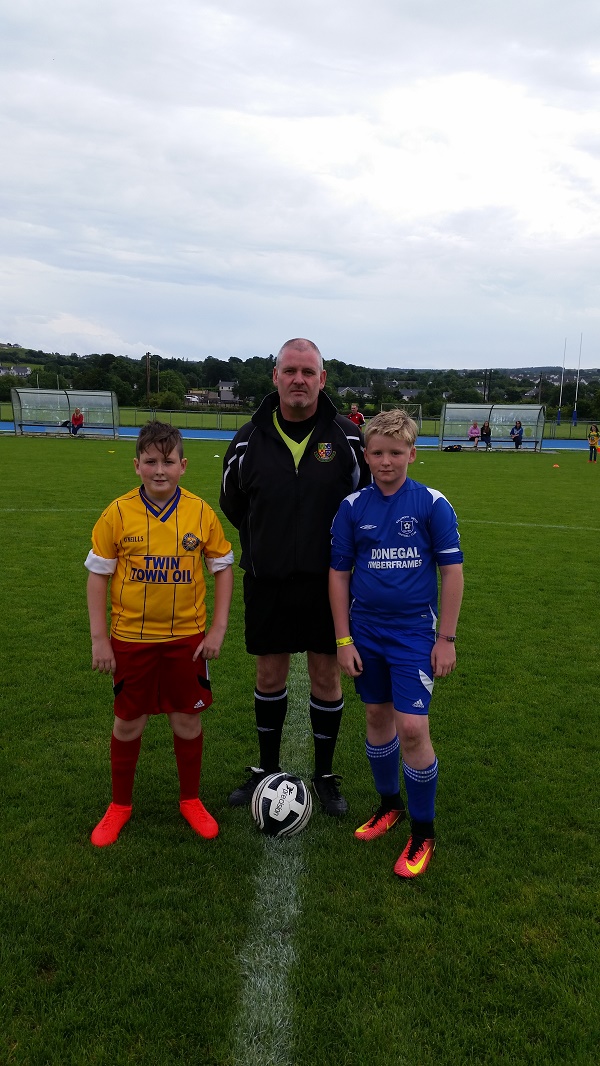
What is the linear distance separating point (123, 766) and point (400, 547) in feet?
5.16

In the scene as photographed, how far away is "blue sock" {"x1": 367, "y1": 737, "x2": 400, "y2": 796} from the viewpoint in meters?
3.16

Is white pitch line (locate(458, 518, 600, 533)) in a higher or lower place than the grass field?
higher

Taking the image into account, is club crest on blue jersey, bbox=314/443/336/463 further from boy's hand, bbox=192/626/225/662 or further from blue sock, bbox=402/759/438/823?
blue sock, bbox=402/759/438/823

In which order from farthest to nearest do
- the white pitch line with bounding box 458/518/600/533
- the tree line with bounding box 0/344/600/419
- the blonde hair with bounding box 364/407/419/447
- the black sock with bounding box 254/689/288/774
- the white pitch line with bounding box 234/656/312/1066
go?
the tree line with bounding box 0/344/600/419
the white pitch line with bounding box 458/518/600/533
the black sock with bounding box 254/689/288/774
the blonde hair with bounding box 364/407/419/447
the white pitch line with bounding box 234/656/312/1066

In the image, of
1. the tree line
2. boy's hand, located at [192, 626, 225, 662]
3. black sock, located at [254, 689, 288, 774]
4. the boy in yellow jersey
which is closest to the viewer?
the boy in yellow jersey

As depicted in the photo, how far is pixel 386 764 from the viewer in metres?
3.17

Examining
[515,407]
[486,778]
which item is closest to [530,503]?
[486,778]

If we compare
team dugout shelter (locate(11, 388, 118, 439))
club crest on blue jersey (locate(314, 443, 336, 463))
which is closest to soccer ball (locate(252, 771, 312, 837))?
club crest on blue jersey (locate(314, 443, 336, 463))

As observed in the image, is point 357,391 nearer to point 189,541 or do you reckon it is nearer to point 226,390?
point 226,390

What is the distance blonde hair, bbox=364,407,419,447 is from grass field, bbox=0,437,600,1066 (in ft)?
5.80

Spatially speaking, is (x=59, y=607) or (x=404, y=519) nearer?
(x=404, y=519)

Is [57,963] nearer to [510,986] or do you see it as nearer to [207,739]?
[510,986]

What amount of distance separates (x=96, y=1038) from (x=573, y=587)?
22.3ft

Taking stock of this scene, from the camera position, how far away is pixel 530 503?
14.4 metres
